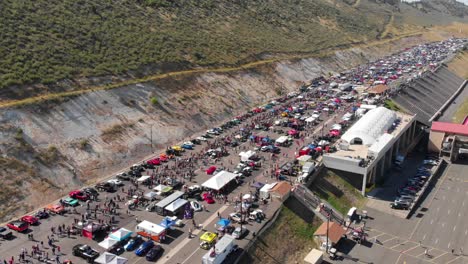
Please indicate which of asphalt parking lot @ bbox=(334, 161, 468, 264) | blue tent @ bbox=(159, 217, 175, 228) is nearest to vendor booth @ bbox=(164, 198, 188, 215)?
blue tent @ bbox=(159, 217, 175, 228)

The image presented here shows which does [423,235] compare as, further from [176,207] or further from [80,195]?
[80,195]

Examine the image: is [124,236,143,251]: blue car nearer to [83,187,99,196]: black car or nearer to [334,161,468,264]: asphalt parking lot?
[83,187,99,196]: black car

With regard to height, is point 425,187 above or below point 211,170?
A: above

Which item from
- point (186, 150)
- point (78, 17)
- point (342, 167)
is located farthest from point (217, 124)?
point (78, 17)

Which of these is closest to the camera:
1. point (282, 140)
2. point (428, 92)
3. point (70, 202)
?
point (70, 202)

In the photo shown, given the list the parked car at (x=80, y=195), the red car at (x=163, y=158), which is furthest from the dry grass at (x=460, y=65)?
the parked car at (x=80, y=195)

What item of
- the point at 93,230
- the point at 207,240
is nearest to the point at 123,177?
the point at 93,230

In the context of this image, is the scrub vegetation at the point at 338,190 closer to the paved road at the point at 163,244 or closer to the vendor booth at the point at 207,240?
the paved road at the point at 163,244
